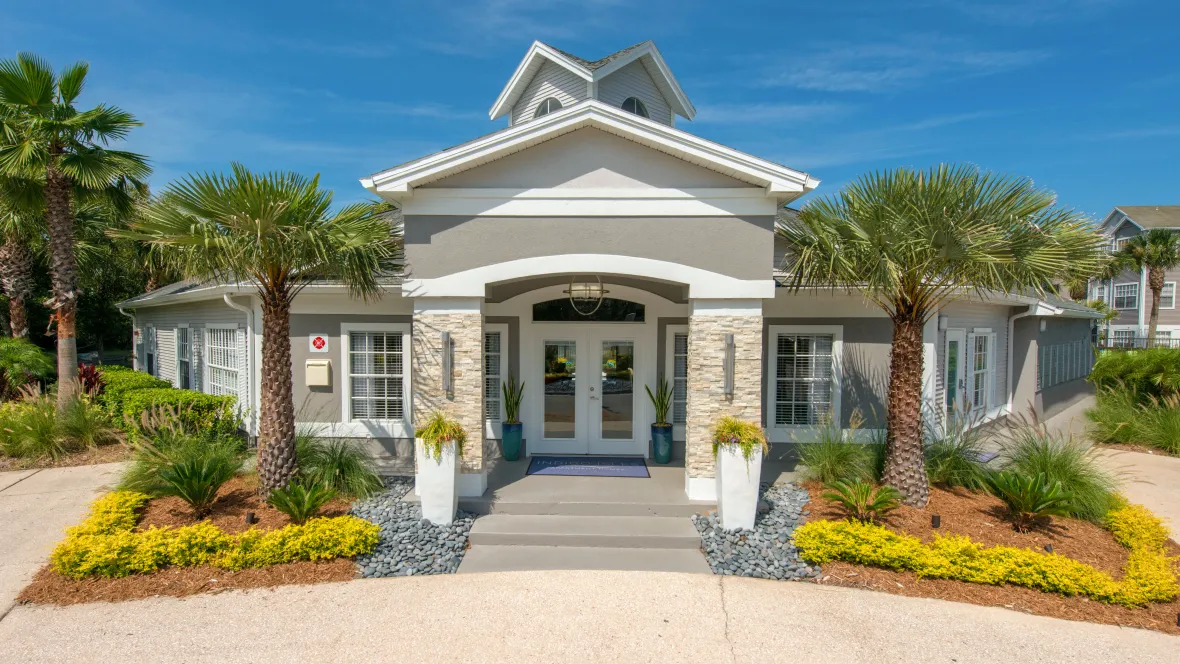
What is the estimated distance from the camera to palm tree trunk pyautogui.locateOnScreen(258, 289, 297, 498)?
7625 mm

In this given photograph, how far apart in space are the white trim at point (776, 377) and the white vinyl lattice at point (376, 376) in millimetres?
6416

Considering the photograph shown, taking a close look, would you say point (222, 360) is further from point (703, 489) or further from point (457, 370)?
point (703, 489)

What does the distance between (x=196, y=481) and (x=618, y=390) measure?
644cm

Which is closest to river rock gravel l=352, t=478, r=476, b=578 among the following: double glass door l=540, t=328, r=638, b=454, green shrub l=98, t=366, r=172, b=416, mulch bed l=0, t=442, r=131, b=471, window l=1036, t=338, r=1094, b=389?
double glass door l=540, t=328, r=638, b=454

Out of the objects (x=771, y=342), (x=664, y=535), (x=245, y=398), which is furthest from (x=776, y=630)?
(x=245, y=398)

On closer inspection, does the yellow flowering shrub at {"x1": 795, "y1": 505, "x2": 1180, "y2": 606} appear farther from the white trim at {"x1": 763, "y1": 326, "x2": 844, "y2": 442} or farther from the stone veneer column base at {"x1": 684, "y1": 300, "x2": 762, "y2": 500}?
the white trim at {"x1": 763, "y1": 326, "x2": 844, "y2": 442}

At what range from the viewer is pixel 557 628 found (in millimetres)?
5461

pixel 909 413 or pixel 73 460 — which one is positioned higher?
pixel 909 413

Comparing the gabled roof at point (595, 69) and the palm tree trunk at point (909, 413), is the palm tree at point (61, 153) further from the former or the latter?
the palm tree trunk at point (909, 413)

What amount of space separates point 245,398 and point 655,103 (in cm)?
1171

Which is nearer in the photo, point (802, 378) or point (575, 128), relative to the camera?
point (575, 128)

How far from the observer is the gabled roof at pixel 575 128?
7797 mm

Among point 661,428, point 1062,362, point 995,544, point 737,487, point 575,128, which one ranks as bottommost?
point 995,544

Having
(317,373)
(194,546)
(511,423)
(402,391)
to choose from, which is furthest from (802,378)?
(194,546)
